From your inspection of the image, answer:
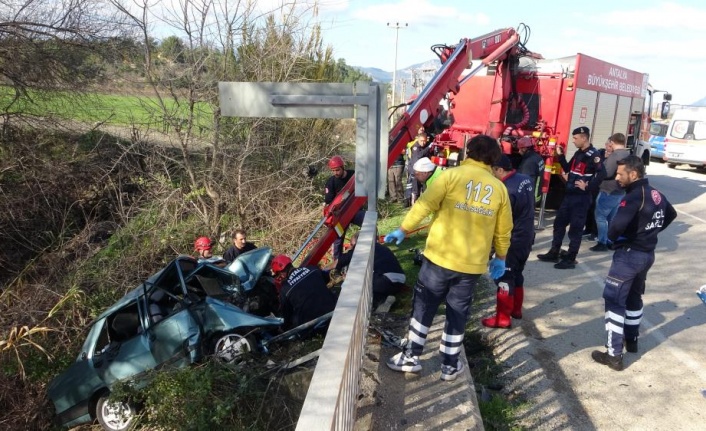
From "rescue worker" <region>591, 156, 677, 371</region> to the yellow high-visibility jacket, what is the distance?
4.40 ft

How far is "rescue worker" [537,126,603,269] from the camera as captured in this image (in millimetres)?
7020

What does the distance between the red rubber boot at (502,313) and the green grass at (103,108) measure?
6158 mm

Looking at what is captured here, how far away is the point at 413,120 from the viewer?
589 cm

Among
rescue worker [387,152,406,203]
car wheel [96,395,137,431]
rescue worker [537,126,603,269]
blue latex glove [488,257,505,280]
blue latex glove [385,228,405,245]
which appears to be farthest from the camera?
rescue worker [387,152,406,203]

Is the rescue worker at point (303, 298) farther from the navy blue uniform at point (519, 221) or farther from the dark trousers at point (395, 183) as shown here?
the dark trousers at point (395, 183)

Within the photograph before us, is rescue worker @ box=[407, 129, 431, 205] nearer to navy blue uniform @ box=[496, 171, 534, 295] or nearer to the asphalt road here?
the asphalt road

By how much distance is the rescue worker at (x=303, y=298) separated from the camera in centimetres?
474

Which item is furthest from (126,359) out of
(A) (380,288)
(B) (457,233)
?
(B) (457,233)

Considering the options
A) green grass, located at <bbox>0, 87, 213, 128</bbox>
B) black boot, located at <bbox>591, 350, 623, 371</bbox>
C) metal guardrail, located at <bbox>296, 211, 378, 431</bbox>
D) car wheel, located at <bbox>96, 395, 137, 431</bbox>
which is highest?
green grass, located at <bbox>0, 87, 213, 128</bbox>

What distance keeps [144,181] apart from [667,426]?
868cm

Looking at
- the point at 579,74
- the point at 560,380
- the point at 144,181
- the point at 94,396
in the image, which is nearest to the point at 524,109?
the point at 579,74

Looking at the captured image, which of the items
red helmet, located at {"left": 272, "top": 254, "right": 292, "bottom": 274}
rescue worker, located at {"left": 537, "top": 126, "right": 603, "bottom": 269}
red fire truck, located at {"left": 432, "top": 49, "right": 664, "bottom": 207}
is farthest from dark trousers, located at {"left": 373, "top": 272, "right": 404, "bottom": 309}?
red fire truck, located at {"left": 432, "top": 49, "right": 664, "bottom": 207}

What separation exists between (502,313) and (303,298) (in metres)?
2.01

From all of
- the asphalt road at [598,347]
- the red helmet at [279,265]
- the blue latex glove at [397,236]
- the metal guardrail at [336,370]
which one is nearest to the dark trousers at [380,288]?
the red helmet at [279,265]
